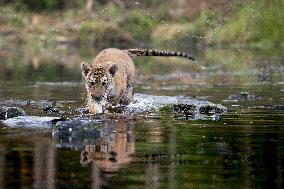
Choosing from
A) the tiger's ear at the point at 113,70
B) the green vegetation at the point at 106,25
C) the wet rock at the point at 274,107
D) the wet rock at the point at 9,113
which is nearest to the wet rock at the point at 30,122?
the wet rock at the point at 9,113

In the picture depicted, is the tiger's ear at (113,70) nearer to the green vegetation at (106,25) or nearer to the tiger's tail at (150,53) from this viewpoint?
the tiger's tail at (150,53)

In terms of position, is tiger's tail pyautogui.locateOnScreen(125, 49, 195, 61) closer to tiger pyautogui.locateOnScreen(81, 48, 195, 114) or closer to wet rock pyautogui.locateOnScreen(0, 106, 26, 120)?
tiger pyautogui.locateOnScreen(81, 48, 195, 114)

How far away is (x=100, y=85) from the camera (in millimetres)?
14352

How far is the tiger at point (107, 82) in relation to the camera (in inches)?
559

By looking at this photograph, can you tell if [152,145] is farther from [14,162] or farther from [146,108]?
[146,108]

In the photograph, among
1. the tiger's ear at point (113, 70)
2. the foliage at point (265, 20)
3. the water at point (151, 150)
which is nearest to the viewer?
the water at point (151, 150)

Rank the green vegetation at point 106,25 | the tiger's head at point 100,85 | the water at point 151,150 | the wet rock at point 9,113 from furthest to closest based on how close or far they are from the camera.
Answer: the green vegetation at point 106,25, the tiger's head at point 100,85, the wet rock at point 9,113, the water at point 151,150

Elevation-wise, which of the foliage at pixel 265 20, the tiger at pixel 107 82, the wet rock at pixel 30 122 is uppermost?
the foliage at pixel 265 20

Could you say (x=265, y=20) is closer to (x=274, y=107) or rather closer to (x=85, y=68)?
(x=274, y=107)

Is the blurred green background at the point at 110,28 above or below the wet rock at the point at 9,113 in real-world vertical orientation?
above

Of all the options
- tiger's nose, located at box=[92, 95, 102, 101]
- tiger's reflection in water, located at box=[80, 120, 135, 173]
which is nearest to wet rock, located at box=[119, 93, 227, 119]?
tiger's nose, located at box=[92, 95, 102, 101]

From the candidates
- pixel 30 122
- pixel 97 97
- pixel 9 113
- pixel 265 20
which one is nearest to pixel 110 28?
pixel 265 20

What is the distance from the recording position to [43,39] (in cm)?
5628

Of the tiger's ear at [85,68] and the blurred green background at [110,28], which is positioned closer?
the tiger's ear at [85,68]
